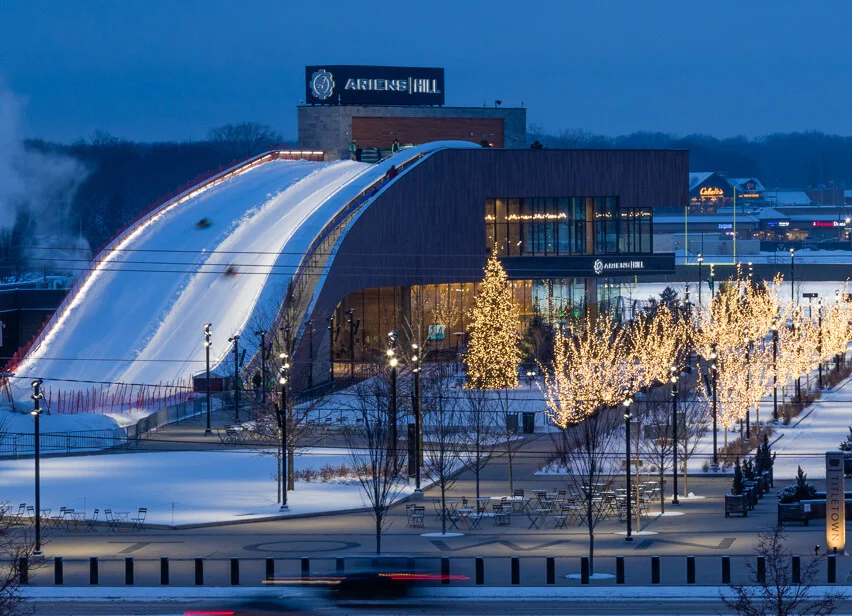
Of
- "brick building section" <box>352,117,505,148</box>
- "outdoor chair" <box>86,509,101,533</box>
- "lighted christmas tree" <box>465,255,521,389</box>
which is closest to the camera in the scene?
"outdoor chair" <box>86,509,101,533</box>

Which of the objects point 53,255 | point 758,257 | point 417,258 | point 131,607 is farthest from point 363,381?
point 758,257

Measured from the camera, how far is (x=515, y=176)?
89.9 metres

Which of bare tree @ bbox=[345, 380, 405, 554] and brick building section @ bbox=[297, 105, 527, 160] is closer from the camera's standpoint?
bare tree @ bbox=[345, 380, 405, 554]

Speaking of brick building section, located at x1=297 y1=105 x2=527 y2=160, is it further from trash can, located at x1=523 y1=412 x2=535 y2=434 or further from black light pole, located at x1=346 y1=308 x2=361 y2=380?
trash can, located at x1=523 y1=412 x2=535 y2=434

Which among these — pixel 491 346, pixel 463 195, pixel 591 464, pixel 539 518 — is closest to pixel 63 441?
pixel 491 346

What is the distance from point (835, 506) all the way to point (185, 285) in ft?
161

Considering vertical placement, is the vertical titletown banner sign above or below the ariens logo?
below

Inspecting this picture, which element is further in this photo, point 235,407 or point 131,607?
point 235,407

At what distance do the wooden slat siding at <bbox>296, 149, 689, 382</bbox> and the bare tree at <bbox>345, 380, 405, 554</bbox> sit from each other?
1812cm

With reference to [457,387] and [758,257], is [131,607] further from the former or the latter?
[758,257]

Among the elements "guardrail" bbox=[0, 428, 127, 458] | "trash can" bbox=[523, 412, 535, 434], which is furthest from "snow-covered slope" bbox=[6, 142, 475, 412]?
"trash can" bbox=[523, 412, 535, 434]

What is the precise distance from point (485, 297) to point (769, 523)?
2903 cm

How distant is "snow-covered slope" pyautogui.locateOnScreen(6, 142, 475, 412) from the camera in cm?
6800

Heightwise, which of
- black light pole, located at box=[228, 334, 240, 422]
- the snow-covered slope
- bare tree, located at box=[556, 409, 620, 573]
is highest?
the snow-covered slope
